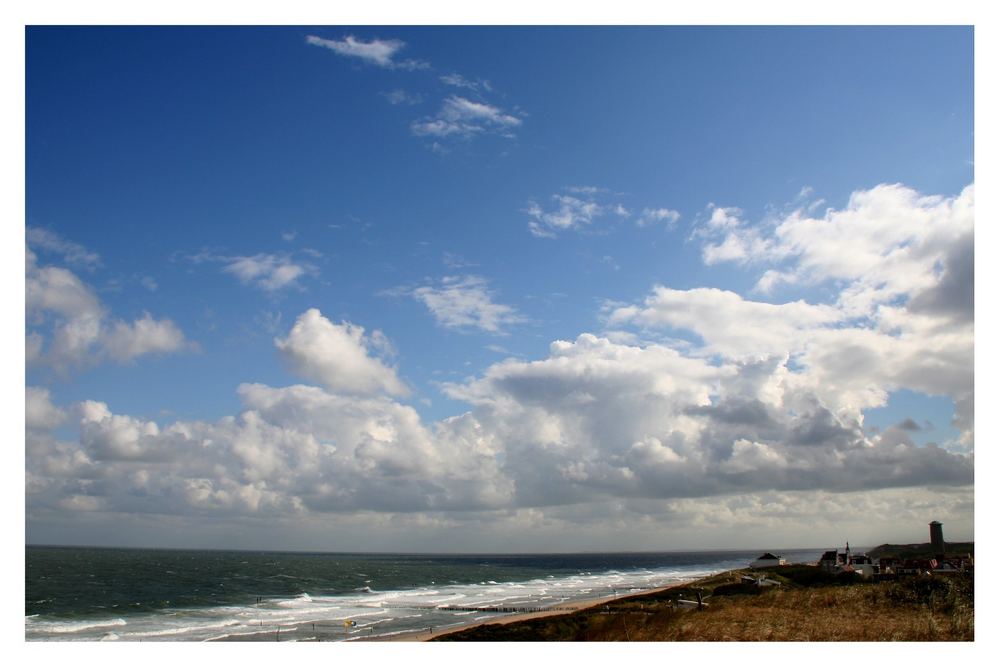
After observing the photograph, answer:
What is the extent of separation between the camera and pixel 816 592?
47656 mm

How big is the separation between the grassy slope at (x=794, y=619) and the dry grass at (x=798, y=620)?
0.14 ft

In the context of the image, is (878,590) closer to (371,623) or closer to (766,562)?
(371,623)

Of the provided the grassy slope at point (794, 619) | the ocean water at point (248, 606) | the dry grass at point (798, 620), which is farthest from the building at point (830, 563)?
the ocean water at point (248, 606)

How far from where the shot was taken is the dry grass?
30.8m

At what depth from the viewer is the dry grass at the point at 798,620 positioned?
30.8m

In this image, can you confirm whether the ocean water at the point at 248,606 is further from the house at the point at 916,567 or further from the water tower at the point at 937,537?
the water tower at the point at 937,537

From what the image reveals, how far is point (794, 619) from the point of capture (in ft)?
115

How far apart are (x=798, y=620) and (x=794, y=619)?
391 mm

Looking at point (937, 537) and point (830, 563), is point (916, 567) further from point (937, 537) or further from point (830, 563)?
point (937, 537)

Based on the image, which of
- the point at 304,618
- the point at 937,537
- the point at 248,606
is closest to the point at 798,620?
the point at 304,618

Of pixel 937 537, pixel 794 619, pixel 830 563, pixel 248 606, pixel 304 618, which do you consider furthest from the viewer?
pixel 937 537

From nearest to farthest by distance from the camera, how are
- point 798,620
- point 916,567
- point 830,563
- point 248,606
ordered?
point 798,620 < point 916,567 < point 248,606 < point 830,563

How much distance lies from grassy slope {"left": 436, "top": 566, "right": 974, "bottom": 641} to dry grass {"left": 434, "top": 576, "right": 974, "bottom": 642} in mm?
42
